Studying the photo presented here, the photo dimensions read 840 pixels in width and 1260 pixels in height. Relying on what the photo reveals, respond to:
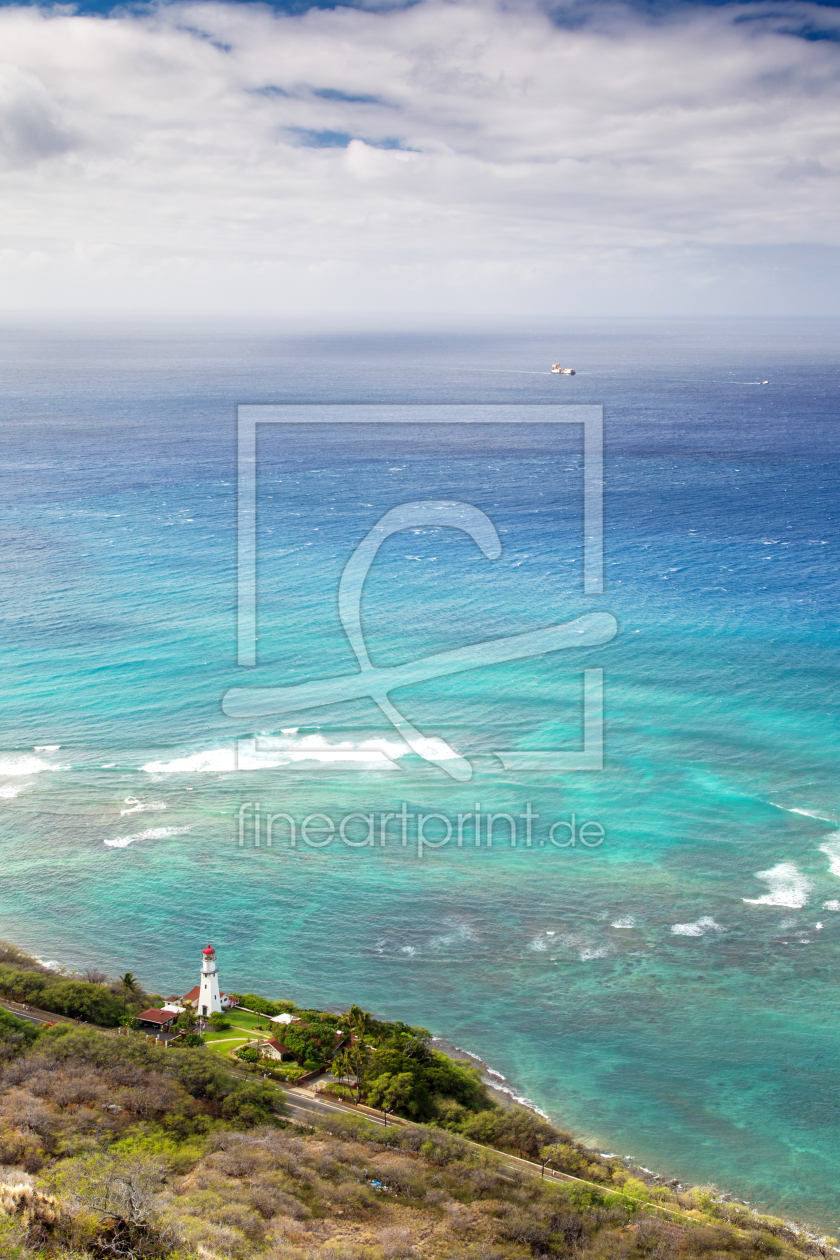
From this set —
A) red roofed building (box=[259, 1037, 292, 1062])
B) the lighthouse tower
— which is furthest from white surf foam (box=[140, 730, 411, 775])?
red roofed building (box=[259, 1037, 292, 1062])

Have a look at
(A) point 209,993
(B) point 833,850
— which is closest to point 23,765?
(A) point 209,993

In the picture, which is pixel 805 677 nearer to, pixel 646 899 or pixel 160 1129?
pixel 646 899

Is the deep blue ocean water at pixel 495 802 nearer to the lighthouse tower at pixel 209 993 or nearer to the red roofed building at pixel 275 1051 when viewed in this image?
the lighthouse tower at pixel 209 993

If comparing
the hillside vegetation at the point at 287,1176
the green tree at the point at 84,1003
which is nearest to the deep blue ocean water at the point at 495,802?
the green tree at the point at 84,1003

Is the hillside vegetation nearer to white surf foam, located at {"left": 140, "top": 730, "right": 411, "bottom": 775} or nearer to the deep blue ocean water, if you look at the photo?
the deep blue ocean water

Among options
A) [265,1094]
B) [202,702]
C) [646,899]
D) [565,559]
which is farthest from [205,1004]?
[565,559]

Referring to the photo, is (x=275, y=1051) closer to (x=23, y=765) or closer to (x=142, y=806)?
(x=142, y=806)
